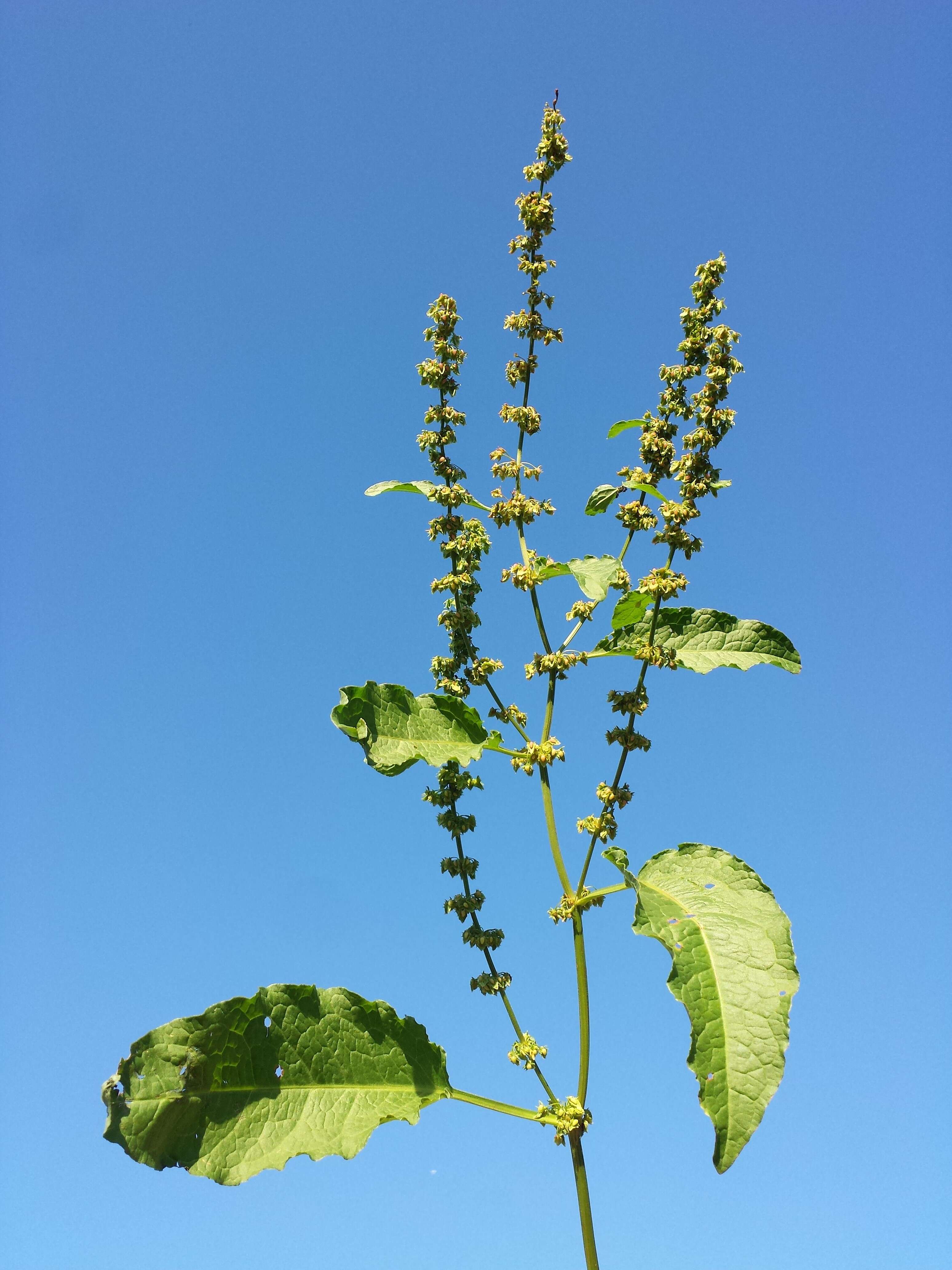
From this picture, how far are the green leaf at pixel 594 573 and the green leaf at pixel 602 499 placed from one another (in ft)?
0.95

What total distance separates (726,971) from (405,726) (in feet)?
4.98

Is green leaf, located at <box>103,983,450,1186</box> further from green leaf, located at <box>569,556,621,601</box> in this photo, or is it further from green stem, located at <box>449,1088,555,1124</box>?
green leaf, located at <box>569,556,621,601</box>

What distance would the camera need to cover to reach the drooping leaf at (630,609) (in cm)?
357

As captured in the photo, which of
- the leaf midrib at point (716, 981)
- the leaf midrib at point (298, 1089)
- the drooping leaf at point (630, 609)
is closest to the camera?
the leaf midrib at point (716, 981)

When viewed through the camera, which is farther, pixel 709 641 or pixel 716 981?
pixel 709 641

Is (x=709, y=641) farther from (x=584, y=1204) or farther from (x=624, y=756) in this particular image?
(x=584, y=1204)

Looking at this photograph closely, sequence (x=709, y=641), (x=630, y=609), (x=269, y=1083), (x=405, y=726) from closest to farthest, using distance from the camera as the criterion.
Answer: (x=269, y=1083) < (x=405, y=726) < (x=630, y=609) < (x=709, y=641)

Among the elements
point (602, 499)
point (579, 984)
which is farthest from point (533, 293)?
point (579, 984)

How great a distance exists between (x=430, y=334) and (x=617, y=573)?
1.44 metres

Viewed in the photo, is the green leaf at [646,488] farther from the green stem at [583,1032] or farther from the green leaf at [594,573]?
the green stem at [583,1032]

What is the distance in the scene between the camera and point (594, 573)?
11.1 feet

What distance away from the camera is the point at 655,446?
11.5 ft

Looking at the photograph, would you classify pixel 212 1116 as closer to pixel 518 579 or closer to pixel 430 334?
pixel 518 579

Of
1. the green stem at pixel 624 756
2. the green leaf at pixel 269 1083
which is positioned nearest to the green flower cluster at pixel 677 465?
the green stem at pixel 624 756
